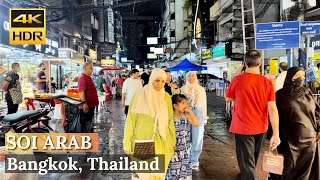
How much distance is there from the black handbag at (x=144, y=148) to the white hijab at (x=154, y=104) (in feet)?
0.27

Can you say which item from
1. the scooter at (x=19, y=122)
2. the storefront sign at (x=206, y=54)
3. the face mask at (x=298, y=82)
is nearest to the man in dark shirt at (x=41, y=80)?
the scooter at (x=19, y=122)

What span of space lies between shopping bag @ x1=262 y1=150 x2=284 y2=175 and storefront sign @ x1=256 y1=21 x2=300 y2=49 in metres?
4.84

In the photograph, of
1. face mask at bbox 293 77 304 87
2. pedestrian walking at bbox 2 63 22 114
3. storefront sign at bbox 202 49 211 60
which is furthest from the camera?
storefront sign at bbox 202 49 211 60

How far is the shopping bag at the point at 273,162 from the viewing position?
13.7 feet

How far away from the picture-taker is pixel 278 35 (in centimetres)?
855

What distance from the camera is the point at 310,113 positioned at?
4.43 m

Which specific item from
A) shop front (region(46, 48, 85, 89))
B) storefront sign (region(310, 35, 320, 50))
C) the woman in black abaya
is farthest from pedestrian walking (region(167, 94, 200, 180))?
shop front (region(46, 48, 85, 89))

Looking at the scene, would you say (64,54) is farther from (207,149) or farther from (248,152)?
(248,152)

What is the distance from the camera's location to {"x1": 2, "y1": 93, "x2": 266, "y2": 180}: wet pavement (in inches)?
220

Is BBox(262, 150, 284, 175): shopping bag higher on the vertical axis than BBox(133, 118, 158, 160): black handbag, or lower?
lower

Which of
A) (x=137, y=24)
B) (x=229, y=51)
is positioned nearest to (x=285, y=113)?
(x=229, y=51)

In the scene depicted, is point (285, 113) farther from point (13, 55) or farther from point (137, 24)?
point (137, 24)

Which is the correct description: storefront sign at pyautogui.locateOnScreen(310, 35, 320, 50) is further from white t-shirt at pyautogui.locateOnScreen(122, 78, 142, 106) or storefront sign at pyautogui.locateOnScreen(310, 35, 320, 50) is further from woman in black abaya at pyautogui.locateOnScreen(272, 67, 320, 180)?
woman in black abaya at pyautogui.locateOnScreen(272, 67, 320, 180)

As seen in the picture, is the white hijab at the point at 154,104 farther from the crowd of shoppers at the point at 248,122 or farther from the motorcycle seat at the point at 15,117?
the motorcycle seat at the point at 15,117
